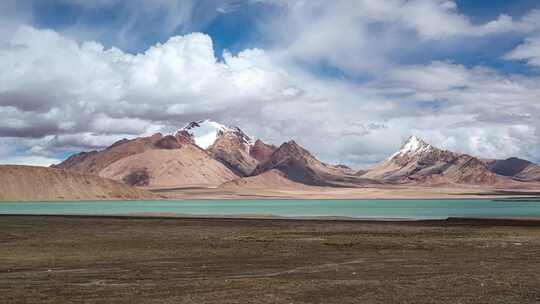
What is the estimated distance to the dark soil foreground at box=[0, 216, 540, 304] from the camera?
2067 cm

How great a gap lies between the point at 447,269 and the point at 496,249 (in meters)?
12.2

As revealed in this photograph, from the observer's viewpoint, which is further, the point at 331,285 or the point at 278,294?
the point at 331,285

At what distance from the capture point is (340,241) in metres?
45.8

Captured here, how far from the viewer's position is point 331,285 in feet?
76.1

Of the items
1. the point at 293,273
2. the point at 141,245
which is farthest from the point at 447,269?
the point at 141,245

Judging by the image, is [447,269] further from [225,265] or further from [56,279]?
[56,279]

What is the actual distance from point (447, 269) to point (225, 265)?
10.3m

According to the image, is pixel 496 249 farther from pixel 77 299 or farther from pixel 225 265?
pixel 77 299

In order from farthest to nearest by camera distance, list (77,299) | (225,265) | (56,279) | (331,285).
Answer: (225,265) < (56,279) < (331,285) < (77,299)

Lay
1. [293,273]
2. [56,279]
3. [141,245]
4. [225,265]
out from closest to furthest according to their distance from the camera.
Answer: [56,279] → [293,273] → [225,265] → [141,245]

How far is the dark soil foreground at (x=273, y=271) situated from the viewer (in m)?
20.7

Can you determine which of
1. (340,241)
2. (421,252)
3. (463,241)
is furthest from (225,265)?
(463,241)

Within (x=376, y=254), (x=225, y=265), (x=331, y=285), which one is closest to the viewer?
(x=331, y=285)

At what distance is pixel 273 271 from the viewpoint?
91.4 feet
